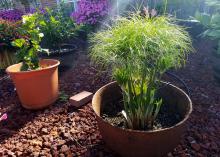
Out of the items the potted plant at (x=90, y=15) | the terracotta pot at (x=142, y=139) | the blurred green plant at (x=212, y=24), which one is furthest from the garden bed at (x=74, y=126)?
the potted plant at (x=90, y=15)

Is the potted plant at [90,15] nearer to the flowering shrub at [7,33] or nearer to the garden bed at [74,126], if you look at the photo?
the flowering shrub at [7,33]

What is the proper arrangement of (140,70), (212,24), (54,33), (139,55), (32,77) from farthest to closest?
(54,33) → (212,24) → (32,77) → (140,70) → (139,55)

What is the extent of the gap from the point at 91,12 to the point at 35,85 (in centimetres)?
227

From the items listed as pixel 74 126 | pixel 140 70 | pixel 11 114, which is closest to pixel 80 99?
pixel 74 126

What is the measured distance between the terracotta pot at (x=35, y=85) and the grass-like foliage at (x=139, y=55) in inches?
35.3

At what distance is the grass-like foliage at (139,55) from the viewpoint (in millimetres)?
1623

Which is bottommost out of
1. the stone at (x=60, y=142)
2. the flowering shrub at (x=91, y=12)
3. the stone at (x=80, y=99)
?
the stone at (x=60, y=142)

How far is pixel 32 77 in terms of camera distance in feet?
8.13

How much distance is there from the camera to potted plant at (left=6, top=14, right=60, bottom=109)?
2.48m

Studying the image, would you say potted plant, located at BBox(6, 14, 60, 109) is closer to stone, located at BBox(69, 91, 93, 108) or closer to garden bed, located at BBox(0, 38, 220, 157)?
garden bed, located at BBox(0, 38, 220, 157)

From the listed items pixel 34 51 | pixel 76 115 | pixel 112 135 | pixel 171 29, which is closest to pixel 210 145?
pixel 112 135

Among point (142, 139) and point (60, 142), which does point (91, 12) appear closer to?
point (60, 142)

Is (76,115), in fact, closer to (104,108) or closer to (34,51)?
(104,108)

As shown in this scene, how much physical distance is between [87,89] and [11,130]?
3.41 ft
